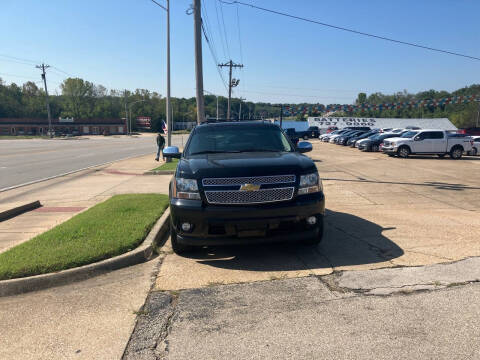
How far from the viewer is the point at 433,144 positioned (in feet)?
72.8

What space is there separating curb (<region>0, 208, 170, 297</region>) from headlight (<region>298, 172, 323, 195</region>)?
2.28 metres

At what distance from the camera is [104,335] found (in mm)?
3115

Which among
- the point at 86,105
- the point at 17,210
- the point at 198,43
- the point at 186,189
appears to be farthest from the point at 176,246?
the point at 86,105

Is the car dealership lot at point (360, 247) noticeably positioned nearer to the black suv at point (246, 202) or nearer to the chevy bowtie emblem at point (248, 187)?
the black suv at point (246, 202)

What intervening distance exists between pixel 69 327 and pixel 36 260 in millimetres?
1573

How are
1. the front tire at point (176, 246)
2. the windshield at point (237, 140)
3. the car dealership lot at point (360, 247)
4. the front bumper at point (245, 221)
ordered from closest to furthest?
the front bumper at point (245, 221), the car dealership lot at point (360, 247), the front tire at point (176, 246), the windshield at point (237, 140)

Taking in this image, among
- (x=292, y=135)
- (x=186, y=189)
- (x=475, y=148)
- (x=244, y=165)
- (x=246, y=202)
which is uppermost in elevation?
(x=244, y=165)

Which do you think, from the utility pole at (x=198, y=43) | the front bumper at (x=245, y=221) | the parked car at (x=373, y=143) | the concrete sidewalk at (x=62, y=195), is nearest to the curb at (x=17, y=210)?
the concrete sidewalk at (x=62, y=195)

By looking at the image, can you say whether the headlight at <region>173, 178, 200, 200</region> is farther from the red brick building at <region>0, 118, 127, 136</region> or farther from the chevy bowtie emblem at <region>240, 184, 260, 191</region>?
the red brick building at <region>0, 118, 127, 136</region>

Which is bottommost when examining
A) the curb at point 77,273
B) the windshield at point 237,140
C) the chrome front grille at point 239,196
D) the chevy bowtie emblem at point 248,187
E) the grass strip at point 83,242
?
the curb at point 77,273

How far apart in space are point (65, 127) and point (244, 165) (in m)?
102

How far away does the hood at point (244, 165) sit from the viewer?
4.45 meters

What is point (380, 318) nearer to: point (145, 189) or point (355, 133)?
point (145, 189)

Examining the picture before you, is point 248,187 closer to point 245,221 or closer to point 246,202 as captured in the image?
point 246,202
